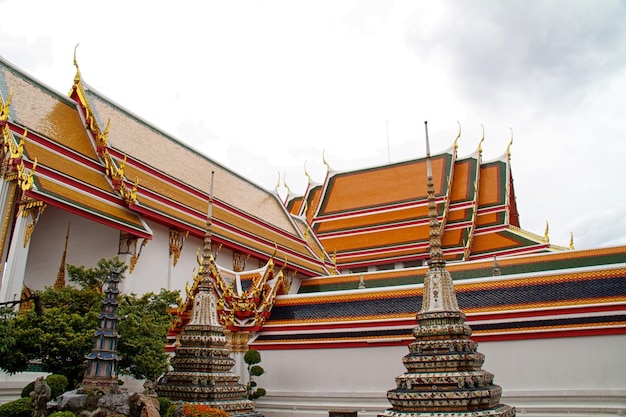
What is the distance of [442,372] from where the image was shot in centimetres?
405

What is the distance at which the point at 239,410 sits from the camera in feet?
18.3

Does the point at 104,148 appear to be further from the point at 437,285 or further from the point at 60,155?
the point at 437,285

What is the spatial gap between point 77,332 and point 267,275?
3.87 meters

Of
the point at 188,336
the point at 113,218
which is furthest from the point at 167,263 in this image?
the point at 188,336

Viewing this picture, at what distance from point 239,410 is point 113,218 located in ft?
16.9

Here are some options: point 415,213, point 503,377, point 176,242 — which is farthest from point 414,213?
point 503,377

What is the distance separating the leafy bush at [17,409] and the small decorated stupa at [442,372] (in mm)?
3201

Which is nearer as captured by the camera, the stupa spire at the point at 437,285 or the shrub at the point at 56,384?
the stupa spire at the point at 437,285

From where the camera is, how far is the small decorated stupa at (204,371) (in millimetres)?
5379

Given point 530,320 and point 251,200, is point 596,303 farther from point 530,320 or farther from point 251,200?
point 251,200

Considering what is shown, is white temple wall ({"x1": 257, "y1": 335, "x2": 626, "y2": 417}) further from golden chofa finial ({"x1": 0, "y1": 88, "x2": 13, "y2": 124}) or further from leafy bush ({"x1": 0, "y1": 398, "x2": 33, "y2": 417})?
golden chofa finial ({"x1": 0, "y1": 88, "x2": 13, "y2": 124})

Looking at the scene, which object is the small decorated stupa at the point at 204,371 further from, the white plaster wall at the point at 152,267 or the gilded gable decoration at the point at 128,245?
the gilded gable decoration at the point at 128,245

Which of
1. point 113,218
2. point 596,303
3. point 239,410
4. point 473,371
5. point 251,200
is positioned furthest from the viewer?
point 251,200

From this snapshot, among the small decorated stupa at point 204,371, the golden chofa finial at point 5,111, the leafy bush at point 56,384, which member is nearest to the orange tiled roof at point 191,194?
the golden chofa finial at point 5,111
